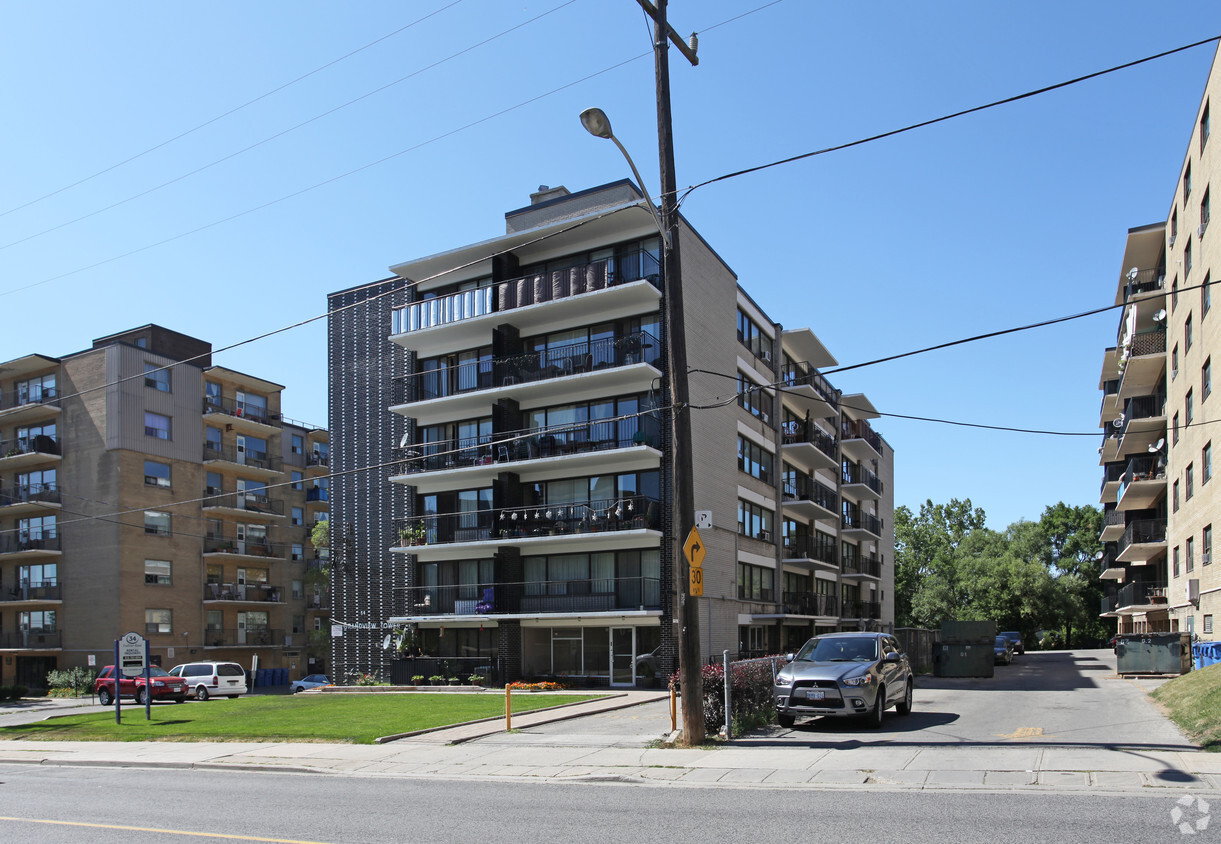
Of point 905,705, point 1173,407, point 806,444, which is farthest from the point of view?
point 806,444

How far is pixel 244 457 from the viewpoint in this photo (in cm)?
5903

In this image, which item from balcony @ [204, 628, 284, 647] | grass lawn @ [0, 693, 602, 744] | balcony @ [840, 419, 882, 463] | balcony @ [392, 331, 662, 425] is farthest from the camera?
balcony @ [840, 419, 882, 463]

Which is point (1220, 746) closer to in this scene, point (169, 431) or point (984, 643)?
point (984, 643)

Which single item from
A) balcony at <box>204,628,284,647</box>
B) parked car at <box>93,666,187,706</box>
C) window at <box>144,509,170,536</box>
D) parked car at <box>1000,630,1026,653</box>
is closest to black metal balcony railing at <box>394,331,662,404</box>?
parked car at <box>93,666,187,706</box>

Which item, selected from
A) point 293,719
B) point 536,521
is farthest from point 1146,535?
point 293,719

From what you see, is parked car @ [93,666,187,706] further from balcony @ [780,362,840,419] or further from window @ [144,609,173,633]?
balcony @ [780,362,840,419]

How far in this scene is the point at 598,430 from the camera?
111 ft

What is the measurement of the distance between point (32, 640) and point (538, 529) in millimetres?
34535

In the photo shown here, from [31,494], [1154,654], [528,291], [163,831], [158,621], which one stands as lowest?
[158,621]

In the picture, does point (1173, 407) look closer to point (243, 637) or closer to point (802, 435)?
point (802, 435)

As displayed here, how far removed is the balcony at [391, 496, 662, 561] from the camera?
32.2 metres

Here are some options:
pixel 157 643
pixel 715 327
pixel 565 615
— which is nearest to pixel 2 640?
pixel 157 643

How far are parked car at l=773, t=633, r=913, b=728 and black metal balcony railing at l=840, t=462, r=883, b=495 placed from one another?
39.0m

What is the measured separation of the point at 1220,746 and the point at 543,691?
2148cm
